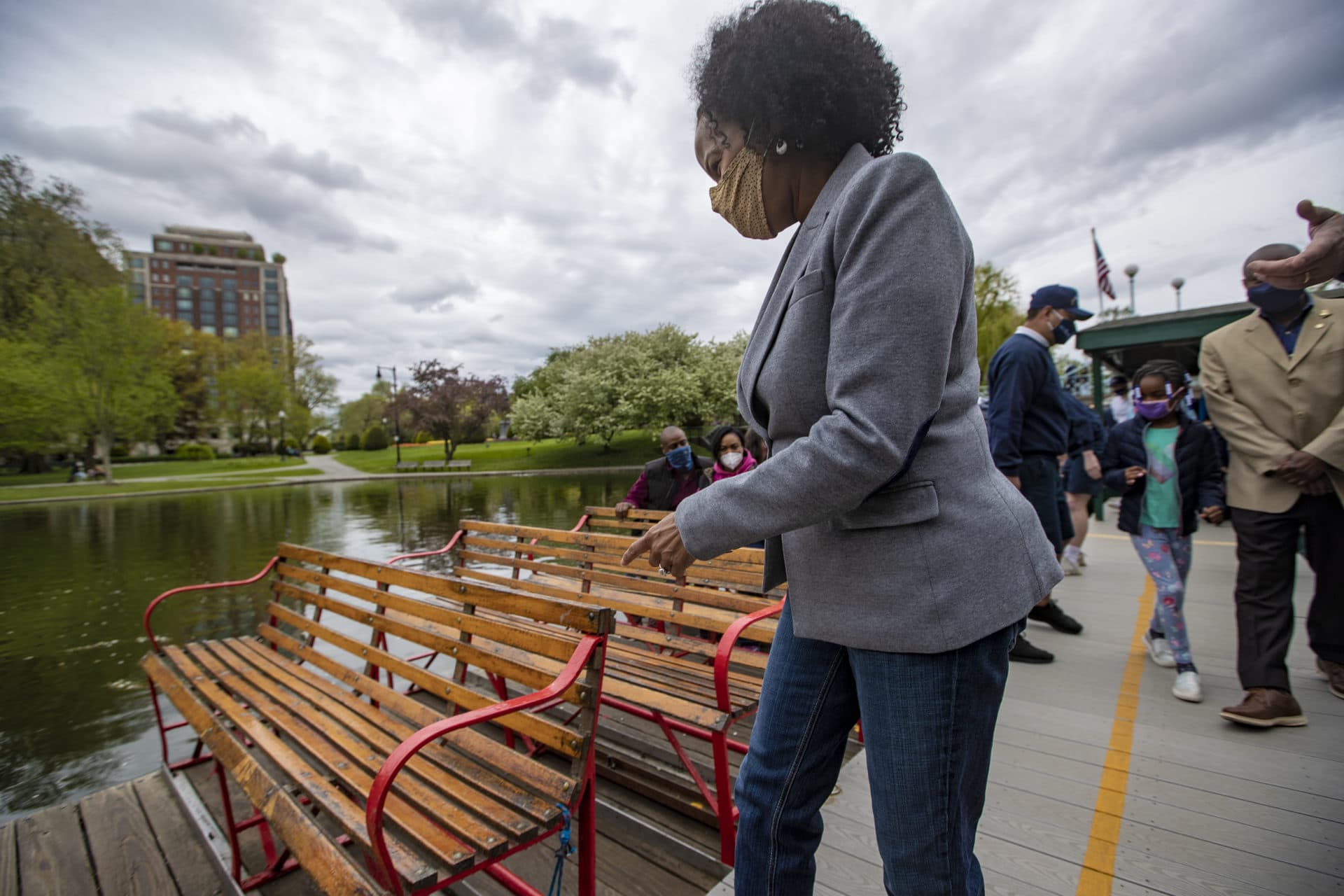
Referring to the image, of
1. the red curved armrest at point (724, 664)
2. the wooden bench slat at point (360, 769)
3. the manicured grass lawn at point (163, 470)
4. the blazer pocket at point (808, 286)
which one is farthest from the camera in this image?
the manicured grass lawn at point (163, 470)

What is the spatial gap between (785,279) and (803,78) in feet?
1.18

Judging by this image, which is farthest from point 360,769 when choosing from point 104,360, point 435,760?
point 104,360

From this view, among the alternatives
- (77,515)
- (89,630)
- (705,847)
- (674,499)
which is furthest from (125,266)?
(705,847)

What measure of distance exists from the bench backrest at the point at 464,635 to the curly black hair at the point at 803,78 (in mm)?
1259

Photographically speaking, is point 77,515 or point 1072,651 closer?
point 1072,651

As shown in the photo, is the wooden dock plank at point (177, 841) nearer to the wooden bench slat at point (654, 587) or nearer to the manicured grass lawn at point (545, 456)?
the wooden bench slat at point (654, 587)

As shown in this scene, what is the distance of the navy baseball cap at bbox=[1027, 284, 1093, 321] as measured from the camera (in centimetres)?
412

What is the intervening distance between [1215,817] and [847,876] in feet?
4.48

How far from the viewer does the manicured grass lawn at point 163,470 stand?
35.0 m

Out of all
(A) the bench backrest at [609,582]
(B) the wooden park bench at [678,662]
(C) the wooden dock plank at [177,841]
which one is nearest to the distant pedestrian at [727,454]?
(A) the bench backrest at [609,582]

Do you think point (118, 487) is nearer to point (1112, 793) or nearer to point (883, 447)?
point (1112, 793)

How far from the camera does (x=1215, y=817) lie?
7.68 feet

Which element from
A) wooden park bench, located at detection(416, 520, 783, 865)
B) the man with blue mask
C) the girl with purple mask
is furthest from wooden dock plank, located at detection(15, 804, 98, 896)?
the girl with purple mask

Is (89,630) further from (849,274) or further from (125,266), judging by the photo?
(125,266)
